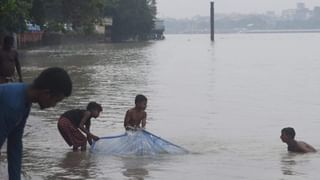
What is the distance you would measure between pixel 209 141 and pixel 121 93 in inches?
333

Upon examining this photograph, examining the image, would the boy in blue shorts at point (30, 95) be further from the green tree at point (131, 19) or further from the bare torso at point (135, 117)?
the green tree at point (131, 19)

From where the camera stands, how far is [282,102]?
65.2ft

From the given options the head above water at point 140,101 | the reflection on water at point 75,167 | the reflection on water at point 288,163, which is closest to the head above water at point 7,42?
the reflection on water at point 75,167

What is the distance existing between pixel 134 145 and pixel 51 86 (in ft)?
21.0

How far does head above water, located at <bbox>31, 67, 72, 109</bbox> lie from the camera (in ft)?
11.8

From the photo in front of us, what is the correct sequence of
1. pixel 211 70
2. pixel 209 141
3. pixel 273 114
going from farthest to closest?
pixel 211 70
pixel 273 114
pixel 209 141

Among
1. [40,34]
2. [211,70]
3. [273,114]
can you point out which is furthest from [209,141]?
[40,34]

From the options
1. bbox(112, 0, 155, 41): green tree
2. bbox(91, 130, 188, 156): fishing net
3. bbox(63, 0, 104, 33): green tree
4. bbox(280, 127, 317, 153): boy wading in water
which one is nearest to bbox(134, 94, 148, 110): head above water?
bbox(91, 130, 188, 156): fishing net

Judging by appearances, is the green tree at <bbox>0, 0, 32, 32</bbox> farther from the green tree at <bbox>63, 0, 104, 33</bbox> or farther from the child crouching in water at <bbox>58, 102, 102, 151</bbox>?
the child crouching in water at <bbox>58, 102, 102, 151</bbox>

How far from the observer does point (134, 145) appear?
997 centimetres

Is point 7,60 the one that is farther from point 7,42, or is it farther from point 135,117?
point 135,117

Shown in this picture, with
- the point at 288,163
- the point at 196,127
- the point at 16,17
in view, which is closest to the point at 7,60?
the point at 288,163

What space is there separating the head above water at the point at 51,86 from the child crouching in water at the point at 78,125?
20.3 ft

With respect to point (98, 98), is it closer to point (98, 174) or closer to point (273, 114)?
point (273, 114)
